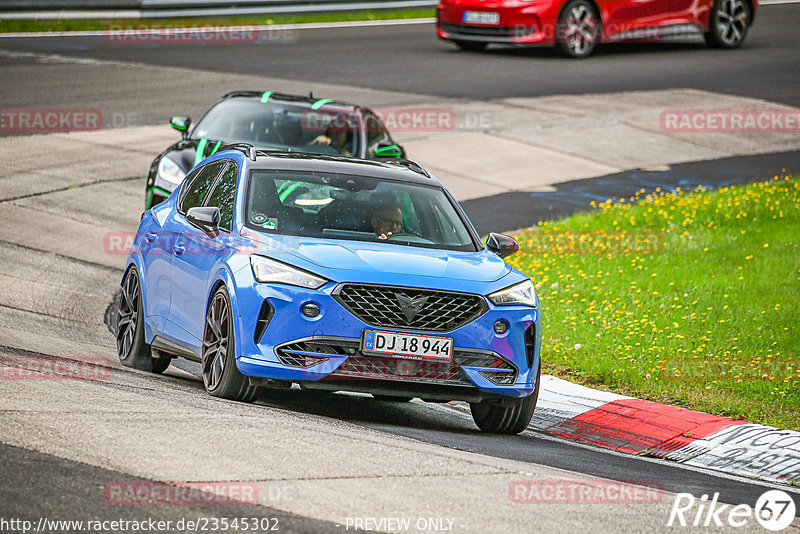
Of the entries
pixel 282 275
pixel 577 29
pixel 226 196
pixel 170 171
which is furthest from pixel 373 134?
pixel 577 29

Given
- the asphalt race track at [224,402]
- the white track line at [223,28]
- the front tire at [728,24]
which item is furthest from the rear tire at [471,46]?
the front tire at [728,24]

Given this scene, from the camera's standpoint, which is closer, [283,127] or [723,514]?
[723,514]

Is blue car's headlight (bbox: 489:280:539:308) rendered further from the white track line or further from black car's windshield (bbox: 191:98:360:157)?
the white track line

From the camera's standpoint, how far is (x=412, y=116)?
2292cm

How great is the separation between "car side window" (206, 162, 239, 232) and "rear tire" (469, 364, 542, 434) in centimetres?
211

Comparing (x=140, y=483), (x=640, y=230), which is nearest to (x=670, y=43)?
(x=640, y=230)

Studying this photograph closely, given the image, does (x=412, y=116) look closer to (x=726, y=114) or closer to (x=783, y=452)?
(x=726, y=114)

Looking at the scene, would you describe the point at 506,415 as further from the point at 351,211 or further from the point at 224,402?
the point at 224,402

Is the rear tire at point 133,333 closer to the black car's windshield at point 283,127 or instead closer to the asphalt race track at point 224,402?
the asphalt race track at point 224,402

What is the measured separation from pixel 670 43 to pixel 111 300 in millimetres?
22354

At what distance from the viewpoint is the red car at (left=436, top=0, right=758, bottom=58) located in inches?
1030

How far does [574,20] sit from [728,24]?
4908 mm

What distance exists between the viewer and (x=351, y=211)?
9008 mm

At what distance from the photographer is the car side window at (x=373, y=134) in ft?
49.6
